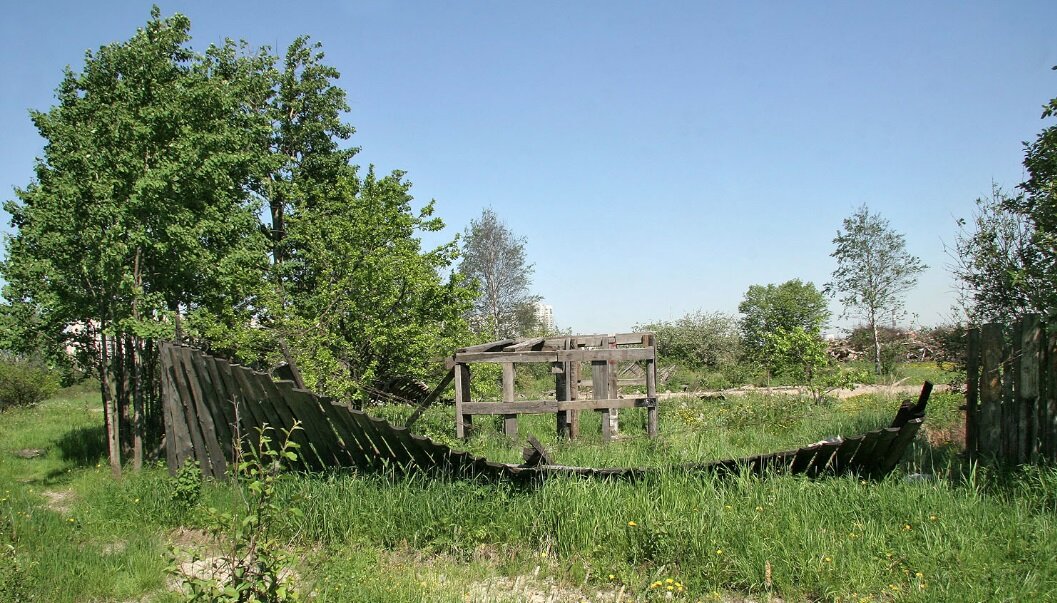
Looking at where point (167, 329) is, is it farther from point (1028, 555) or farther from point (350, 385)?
point (1028, 555)

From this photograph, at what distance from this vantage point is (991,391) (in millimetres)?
5715

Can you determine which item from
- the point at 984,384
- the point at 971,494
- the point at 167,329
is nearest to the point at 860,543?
the point at 971,494

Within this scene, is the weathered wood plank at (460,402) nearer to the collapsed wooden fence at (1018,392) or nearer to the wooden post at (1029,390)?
the collapsed wooden fence at (1018,392)

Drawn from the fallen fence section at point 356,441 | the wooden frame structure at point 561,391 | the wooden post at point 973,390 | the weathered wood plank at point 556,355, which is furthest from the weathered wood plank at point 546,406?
the wooden post at point 973,390

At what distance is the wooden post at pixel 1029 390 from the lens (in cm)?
544

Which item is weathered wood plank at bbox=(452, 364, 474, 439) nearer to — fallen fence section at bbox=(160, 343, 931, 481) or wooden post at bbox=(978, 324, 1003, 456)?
fallen fence section at bbox=(160, 343, 931, 481)

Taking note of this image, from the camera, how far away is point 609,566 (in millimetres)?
4336

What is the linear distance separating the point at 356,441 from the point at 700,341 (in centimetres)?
2706

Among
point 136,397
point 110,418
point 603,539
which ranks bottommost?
point 603,539

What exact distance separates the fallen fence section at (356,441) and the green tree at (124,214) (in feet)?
9.30

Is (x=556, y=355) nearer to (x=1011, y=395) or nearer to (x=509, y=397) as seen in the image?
(x=509, y=397)

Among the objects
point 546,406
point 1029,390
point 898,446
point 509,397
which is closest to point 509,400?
point 509,397

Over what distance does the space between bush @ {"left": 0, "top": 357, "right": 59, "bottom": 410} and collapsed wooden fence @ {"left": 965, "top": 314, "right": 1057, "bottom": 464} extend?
21185mm

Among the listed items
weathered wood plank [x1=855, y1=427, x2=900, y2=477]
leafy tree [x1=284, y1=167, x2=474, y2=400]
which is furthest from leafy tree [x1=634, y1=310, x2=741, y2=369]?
weathered wood plank [x1=855, y1=427, x2=900, y2=477]
